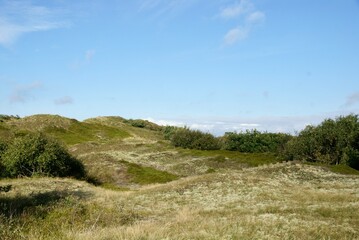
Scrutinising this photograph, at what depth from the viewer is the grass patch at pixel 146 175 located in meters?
57.7

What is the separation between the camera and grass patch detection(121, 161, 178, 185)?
57.7 m

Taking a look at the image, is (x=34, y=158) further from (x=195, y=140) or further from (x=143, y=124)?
(x=143, y=124)

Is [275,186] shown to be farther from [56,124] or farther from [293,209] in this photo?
[56,124]

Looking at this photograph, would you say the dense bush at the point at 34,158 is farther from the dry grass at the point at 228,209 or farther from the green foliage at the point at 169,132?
the green foliage at the point at 169,132

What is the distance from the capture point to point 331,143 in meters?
62.3

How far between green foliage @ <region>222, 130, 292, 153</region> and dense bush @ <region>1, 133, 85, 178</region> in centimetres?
4712

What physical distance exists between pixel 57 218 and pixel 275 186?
21895mm

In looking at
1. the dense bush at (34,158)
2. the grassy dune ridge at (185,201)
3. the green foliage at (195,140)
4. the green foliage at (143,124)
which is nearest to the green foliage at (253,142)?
the green foliage at (195,140)

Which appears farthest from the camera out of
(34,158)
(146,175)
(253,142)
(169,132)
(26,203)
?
(169,132)

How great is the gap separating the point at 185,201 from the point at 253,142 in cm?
6532

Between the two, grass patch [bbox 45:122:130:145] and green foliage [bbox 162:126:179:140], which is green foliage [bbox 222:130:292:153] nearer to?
grass patch [bbox 45:122:130:145]

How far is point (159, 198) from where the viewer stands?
3244cm

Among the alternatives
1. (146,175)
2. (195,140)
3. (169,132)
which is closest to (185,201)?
(146,175)

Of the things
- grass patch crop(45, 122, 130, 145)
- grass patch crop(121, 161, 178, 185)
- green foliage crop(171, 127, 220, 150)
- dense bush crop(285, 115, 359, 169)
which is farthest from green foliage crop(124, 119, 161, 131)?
dense bush crop(285, 115, 359, 169)
